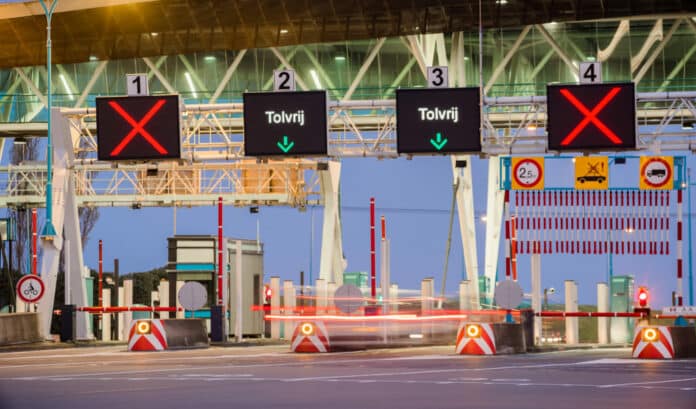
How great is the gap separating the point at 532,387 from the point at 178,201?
44137mm

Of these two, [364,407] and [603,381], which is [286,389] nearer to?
[364,407]

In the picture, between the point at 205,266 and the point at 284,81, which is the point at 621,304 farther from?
the point at 284,81

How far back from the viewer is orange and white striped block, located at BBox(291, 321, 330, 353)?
32750mm

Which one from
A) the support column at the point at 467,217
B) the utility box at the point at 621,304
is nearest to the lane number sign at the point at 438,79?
the utility box at the point at 621,304

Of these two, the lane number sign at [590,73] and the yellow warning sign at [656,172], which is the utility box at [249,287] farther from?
the lane number sign at [590,73]

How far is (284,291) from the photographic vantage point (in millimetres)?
49344

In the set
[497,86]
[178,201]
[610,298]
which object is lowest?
[610,298]

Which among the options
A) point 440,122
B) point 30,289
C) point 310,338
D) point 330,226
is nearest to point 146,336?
point 310,338

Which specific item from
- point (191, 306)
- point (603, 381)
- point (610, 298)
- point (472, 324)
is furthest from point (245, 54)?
point (603, 381)

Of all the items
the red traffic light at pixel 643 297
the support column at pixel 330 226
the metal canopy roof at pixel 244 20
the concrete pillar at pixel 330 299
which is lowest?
the concrete pillar at pixel 330 299

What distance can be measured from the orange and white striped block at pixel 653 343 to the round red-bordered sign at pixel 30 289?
52.6 feet

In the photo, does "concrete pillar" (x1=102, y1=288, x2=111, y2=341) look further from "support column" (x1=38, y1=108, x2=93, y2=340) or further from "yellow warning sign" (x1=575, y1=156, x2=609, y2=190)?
"yellow warning sign" (x1=575, y1=156, x2=609, y2=190)

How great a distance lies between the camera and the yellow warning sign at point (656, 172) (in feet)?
127

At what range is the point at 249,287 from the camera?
164 feet
